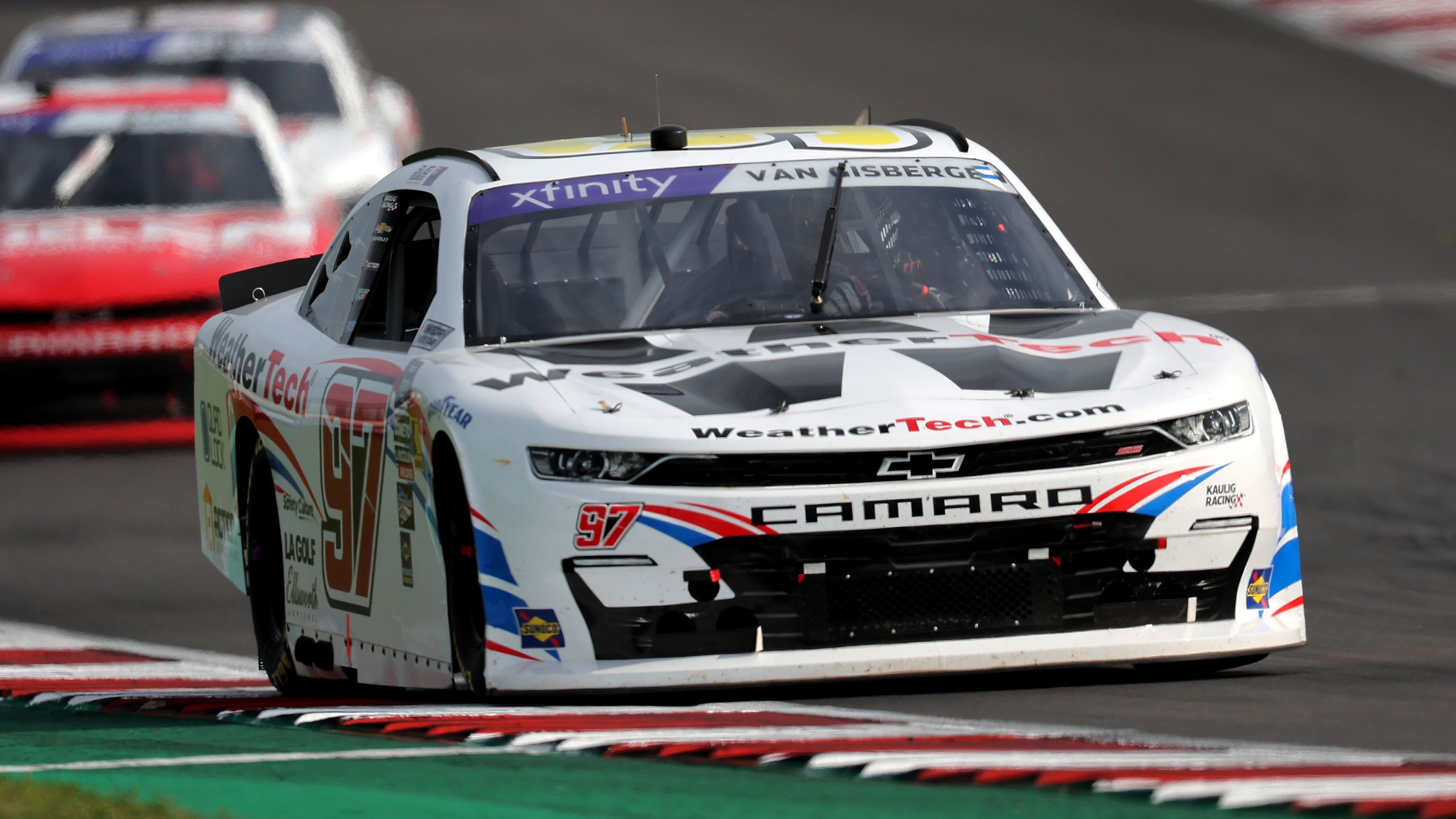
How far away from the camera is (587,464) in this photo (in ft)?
17.6

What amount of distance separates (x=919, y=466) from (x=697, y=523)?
1.57ft

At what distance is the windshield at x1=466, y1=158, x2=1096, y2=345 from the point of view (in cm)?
635

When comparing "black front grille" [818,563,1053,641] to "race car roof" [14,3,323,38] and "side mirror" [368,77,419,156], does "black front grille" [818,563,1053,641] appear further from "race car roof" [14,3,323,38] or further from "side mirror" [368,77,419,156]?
"race car roof" [14,3,323,38]

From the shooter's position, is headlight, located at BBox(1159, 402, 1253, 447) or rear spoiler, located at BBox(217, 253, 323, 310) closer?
headlight, located at BBox(1159, 402, 1253, 447)

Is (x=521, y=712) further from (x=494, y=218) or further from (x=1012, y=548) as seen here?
(x=494, y=218)

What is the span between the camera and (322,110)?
56.3 feet

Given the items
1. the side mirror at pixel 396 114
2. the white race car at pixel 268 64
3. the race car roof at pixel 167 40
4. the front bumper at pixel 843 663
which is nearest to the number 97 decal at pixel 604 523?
the front bumper at pixel 843 663

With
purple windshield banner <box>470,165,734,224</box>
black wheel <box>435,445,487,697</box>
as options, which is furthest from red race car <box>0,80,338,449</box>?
black wheel <box>435,445,487,697</box>

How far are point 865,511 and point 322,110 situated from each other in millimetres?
12451

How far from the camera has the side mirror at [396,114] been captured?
17.4m

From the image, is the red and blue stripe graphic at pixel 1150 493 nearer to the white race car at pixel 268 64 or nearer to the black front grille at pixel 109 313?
the black front grille at pixel 109 313

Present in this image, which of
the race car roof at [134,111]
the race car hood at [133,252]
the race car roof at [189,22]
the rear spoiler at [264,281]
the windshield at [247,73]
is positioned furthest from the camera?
the race car roof at [189,22]

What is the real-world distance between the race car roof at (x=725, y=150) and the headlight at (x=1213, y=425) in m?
1.57

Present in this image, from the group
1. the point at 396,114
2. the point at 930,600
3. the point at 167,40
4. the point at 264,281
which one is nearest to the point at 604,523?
the point at 930,600
